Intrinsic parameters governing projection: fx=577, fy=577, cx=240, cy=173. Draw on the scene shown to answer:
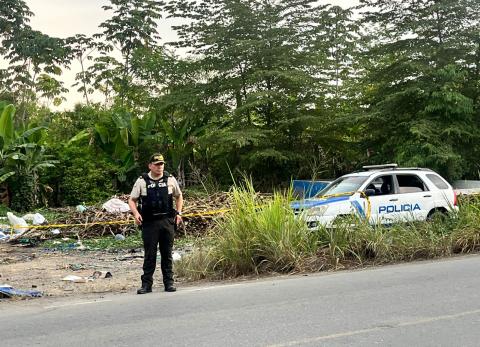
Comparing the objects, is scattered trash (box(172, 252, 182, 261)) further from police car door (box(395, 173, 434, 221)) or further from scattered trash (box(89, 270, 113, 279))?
police car door (box(395, 173, 434, 221))

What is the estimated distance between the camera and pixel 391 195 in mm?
12828

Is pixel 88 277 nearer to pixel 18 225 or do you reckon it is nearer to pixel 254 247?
pixel 254 247

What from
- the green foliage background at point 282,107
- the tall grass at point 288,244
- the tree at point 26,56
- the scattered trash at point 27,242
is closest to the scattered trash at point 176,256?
the tall grass at point 288,244

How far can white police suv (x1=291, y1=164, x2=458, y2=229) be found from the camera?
1188 cm

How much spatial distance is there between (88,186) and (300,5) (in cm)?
1153

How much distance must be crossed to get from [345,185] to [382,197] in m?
0.86

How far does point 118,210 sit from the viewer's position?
16.1 meters

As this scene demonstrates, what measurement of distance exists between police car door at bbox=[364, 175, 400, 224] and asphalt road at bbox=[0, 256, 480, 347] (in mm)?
3776

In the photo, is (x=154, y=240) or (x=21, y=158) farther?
(x=21, y=158)

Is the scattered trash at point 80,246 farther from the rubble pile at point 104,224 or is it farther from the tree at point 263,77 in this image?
the tree at point 263,77

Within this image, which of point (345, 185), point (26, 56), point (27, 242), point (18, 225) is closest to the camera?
point (345, 185)

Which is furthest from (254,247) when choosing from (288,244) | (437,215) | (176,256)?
(437,215)

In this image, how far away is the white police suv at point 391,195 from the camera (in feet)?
39.0

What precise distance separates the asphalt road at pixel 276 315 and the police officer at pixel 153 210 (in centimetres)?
61
